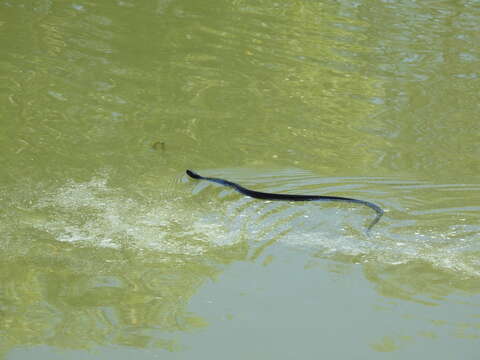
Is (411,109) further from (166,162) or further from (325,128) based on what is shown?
(166,162)

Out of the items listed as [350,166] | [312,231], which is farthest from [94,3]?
[312,231]

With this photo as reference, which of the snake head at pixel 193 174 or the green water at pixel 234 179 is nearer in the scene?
the green water at pixel 234 179

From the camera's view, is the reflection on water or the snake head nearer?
the reflection on water

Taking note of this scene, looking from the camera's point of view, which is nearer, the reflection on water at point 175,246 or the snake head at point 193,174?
the reflection on water at point 175,246

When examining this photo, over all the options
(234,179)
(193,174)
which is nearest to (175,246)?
(193,174)

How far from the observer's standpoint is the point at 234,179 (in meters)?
5.88

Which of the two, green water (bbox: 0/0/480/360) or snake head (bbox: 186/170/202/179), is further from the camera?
snake head (bbox: 186/170/202/179)

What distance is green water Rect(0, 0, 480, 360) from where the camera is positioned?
3879mm

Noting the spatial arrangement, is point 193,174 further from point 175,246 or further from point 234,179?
point 175,246

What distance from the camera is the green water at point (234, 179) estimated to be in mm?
3879

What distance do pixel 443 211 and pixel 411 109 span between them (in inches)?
90.9

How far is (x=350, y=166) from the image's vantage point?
614 cm

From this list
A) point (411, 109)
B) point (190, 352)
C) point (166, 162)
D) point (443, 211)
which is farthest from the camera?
point (411, 109)

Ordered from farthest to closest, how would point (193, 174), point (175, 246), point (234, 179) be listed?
point (234, 179) < point (193, 174) < point (175, 246)
